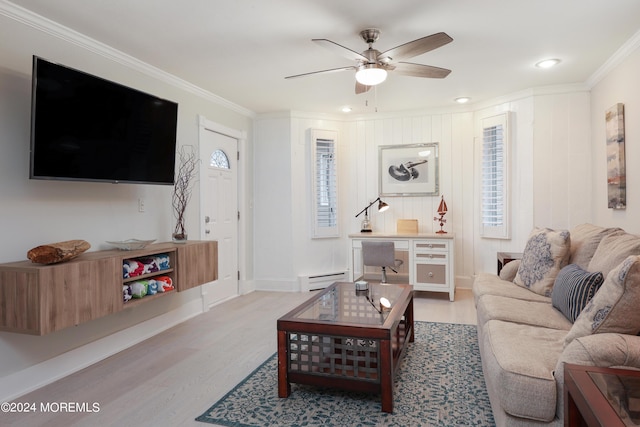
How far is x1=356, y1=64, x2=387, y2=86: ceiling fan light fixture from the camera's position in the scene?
2705mm

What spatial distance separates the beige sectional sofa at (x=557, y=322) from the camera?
1.50 metres

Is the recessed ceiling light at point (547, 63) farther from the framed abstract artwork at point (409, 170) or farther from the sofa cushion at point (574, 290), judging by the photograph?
the sofa cushion at point (574, 290)

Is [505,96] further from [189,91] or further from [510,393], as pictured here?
[510,393]

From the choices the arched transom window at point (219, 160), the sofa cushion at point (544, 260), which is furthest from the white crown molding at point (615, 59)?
the arched transom window at point (219, 160)

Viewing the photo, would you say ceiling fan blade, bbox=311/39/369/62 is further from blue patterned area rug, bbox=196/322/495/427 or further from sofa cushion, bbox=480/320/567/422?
blue patterned area rug, bbox=196/322/495/427

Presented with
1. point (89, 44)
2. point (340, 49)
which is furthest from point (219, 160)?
point (340, 49)

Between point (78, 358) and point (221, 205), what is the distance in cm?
223

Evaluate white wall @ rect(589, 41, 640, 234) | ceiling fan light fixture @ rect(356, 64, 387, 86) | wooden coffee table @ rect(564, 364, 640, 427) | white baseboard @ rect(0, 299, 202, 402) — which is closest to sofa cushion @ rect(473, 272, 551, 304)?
white wall @ rect(589, 41, 640, 234)

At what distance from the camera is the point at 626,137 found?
320cm

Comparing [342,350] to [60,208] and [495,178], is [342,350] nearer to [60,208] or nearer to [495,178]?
[60,208]

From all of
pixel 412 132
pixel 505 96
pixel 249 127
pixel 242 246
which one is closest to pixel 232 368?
pixel 242 246

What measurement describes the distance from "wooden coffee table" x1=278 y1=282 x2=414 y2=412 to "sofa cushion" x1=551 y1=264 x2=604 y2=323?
3.11 feet

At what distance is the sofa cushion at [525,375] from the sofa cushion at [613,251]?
56cm

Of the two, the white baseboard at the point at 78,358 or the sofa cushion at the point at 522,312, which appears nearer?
the sofa cushion at the point at 522,312
